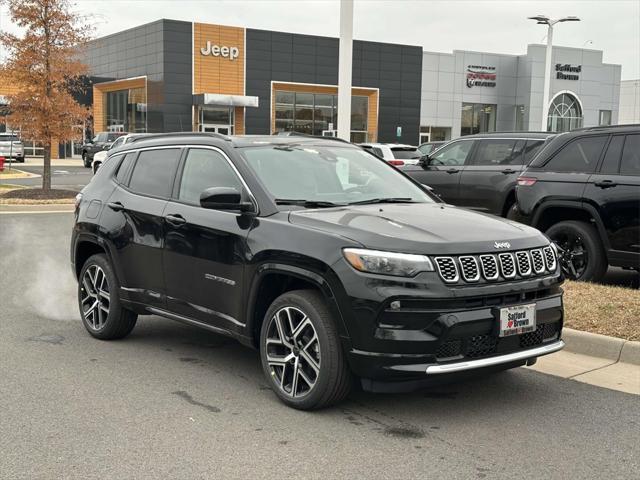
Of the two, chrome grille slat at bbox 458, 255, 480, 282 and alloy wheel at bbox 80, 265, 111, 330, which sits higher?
chrome grille slat at bbox 458, 255, 480, 282

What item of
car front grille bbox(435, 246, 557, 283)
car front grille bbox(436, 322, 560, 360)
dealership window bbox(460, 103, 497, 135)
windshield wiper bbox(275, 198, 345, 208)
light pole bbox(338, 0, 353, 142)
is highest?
dealership window bbox(460, 103, 497, 135)

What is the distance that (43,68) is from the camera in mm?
21297

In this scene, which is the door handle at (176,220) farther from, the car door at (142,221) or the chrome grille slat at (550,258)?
the chrome grille slat at (550,258)

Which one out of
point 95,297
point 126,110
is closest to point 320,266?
point 95,297

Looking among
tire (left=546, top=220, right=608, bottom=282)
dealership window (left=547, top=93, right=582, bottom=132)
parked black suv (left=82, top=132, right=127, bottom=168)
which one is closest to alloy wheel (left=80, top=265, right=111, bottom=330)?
tire (left=546, top=220, right=608, bottom=282)

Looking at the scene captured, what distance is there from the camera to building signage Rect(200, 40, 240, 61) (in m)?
47.5

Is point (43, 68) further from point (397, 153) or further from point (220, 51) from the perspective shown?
point (220, 51)

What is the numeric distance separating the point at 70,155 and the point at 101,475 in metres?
54.6

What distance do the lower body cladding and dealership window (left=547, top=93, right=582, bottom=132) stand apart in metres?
56.3

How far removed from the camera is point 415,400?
5.01 metres

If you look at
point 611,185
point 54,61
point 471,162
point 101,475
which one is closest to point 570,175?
point 611,185

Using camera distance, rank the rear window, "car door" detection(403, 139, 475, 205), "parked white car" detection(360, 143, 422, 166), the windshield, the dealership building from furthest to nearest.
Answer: the dealership building < the rear window < "parked white car" detection(360, 143, 422, 166) < "car door" detection(403, 139, 475, 205) < the windshield

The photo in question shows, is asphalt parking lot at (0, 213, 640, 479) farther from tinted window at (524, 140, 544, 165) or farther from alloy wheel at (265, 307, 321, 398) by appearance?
tinted window at (524, 140, 544, 165)

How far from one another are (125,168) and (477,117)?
54.5 meters
